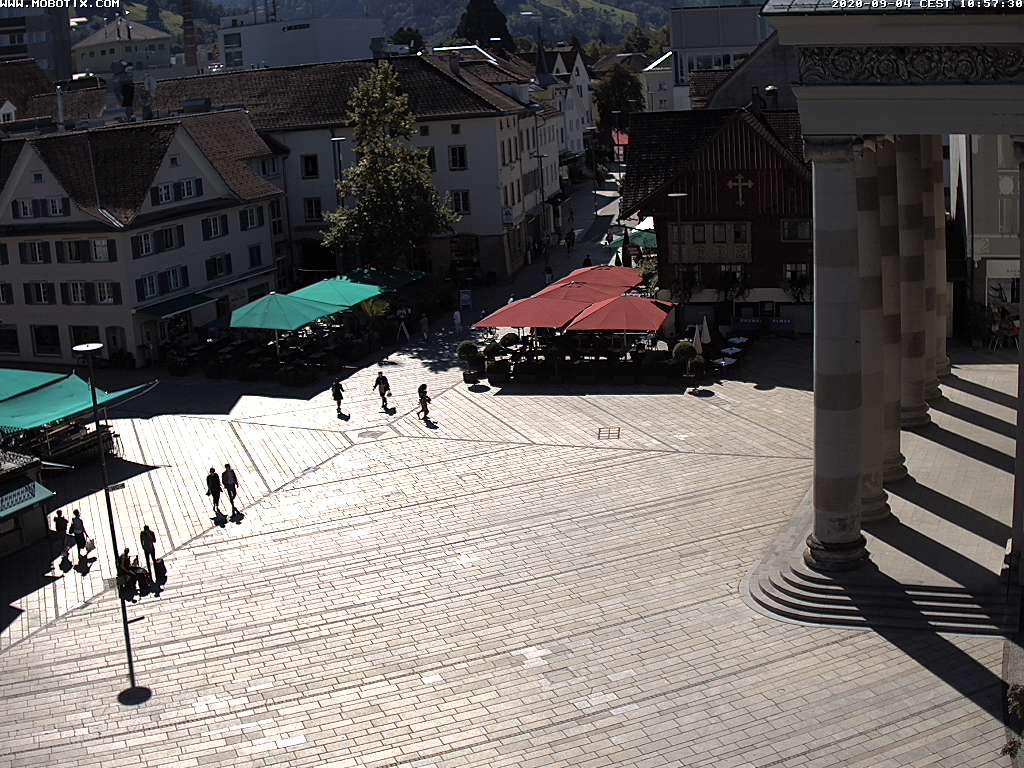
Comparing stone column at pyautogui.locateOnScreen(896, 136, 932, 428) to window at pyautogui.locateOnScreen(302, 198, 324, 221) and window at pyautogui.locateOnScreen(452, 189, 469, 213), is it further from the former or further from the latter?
window at pyautogui.locateOnScreen(302, 198, 324, 221)

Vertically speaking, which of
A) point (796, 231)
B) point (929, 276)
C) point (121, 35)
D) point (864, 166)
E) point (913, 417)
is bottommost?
point (913, 417)

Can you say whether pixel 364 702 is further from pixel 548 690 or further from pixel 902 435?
pixel 902 435

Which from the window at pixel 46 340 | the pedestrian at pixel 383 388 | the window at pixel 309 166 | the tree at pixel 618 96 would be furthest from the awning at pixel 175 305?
the tree at pixel 618 96

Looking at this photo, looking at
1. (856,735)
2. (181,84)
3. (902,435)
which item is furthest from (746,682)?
(181,84)

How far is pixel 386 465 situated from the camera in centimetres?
4497

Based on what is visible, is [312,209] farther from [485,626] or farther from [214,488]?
[485,626]

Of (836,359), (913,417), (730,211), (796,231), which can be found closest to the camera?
(836,359)

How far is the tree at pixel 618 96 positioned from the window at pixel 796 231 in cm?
8991

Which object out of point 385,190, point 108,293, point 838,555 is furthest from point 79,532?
point 385,190

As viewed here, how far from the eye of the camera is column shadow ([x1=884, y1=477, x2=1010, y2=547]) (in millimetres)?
33188

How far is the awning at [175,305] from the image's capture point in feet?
205

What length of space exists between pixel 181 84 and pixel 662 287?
41.0 meters

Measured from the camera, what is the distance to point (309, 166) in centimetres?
8044

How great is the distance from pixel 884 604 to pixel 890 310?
8.87 metres
